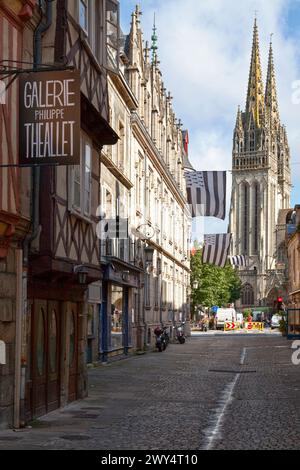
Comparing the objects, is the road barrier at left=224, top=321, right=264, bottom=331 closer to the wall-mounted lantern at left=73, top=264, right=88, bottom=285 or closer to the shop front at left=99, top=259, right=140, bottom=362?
the shop front at left=99, top=259, right=140, bottom=362

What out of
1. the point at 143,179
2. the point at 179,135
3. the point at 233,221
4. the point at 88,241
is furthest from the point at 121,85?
A: the point at 233,221

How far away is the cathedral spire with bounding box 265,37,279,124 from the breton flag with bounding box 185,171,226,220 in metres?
122

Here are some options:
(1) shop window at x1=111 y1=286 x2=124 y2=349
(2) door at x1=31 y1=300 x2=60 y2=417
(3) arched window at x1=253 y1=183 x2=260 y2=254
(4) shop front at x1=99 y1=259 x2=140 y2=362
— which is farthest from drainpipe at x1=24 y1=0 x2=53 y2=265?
(3) arched window at x1=253 y1=183 x2=260 y2=254

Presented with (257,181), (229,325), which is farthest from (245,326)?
(257,181)

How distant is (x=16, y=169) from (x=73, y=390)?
551cm

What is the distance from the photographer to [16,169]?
11.7 meters

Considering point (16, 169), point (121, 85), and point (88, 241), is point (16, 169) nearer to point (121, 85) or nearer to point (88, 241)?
point (88, 241)

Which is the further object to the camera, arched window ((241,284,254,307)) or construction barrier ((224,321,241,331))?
arched window ((241,284,254,307))

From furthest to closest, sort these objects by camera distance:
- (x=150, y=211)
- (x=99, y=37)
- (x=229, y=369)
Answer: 1. (x=150, y=211)
2. (x=229, y=369)
3. (x=99, y=37)

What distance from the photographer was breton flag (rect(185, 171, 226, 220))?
30.8 m

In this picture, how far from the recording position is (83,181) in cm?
1555

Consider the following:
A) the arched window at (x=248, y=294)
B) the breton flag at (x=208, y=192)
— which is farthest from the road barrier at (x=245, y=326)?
the arched window at (x=248, y=294)

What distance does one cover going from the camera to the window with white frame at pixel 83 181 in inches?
585

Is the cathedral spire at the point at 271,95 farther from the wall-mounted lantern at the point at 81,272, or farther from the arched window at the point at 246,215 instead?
the wall-mounted lantern at the point at 81,272
